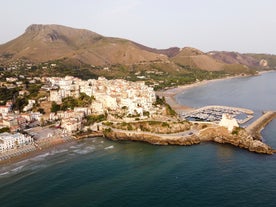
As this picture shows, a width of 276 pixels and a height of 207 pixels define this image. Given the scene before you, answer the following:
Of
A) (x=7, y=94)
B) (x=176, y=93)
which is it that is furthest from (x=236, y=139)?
(x=176, y=93)

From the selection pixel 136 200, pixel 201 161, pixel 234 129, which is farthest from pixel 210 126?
pixel 136 200

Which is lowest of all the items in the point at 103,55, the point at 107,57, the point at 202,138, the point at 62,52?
the point at 202,138

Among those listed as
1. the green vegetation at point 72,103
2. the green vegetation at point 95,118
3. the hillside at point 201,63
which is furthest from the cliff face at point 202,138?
the hillside at point 201,63

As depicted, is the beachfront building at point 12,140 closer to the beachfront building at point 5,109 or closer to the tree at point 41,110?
the beachfront building at point 5,109

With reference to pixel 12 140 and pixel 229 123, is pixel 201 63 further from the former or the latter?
pixel 12 140

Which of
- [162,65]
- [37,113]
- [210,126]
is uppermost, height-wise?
[162,65]

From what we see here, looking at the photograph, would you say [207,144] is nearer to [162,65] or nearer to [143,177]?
[143,177]
